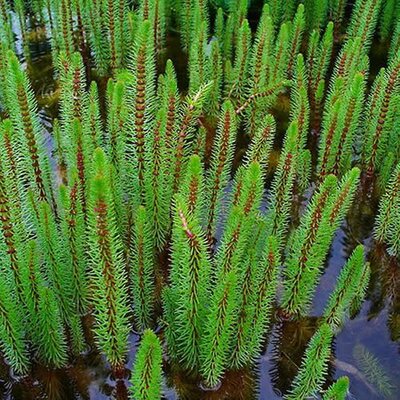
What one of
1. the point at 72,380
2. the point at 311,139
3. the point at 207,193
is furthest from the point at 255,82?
the point at 72,380

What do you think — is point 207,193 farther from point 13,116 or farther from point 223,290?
point 13,116

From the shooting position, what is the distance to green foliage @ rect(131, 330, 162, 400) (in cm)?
199

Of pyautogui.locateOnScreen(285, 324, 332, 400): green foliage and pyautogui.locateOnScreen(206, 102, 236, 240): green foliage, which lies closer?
pyautogui.locateOnScreen(285, 324, 332, 400): green foliage

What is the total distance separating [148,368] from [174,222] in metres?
0.55

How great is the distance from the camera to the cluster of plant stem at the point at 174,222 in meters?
2.39

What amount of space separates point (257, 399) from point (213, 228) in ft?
2.81

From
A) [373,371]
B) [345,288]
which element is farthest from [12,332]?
[373,371]

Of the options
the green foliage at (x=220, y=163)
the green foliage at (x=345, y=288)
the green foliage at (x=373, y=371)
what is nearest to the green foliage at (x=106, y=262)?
the green foliage at (x=220, y=163)

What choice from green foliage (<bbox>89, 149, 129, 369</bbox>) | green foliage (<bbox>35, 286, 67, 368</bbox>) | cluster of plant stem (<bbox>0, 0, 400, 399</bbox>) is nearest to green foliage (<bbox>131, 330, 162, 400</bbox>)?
cluster of plant stem (<bbox>0, 0, 400, 399</bbox>)

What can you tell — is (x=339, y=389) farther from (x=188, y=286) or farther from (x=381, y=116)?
(x=381, y=116)

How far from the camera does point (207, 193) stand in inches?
117

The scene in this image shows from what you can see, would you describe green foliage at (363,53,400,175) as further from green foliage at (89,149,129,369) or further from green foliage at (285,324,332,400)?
green foliage at (89,149,129,369)

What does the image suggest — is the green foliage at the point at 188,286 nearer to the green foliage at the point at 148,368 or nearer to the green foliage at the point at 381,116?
the green foliage at the point at 148,368

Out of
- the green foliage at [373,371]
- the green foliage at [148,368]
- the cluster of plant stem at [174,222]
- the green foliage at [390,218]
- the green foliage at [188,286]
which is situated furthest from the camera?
the green foliage at [390,218]
